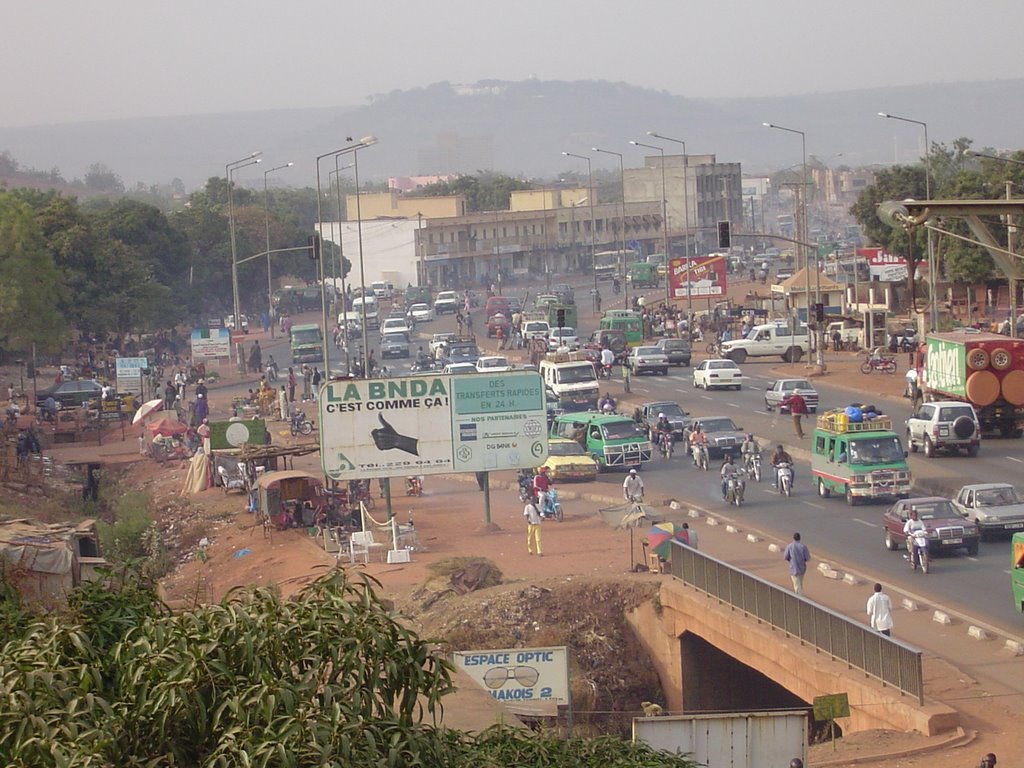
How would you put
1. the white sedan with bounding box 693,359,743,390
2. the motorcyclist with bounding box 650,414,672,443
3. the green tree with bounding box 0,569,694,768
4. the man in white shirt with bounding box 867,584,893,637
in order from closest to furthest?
the green tree with bounding box 0,569,694,768, the man in white shirt with bounding box 867,584,893,637, the motorcyclist with bounding box 650,414,672,443, the white sedan with bounding box 693,359,743,390

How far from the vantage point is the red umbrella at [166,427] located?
151ft

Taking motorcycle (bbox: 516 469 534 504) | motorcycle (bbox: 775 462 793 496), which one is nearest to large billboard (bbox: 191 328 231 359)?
motorcycle (bbox: 516 469 534 504)

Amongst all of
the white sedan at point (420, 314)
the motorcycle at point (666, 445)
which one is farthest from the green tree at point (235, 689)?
the white sedan at point (420, 314)

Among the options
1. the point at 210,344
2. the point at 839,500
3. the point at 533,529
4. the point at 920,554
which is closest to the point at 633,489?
the point at 533,529

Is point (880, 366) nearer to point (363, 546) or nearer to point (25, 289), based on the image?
point (363, 546)

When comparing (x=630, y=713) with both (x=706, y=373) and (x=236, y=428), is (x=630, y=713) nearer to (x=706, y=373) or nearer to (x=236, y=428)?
(x=236, y=428)

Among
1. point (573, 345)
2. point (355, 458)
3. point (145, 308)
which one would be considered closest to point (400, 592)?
point (355, 458)

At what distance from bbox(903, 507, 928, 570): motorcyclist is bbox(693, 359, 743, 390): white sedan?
82.0ft

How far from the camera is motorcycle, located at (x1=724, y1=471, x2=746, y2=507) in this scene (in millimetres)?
33531

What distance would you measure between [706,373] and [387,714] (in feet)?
140

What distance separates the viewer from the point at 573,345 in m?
63.2

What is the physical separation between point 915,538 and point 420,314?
62297 millimetres

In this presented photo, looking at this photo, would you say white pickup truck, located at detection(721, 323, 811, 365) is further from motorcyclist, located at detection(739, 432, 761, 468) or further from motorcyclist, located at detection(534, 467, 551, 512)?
motorcyclist, located at detection(534, 467, 551, 512)

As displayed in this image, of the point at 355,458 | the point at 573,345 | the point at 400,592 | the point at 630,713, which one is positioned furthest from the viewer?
the point at 573,345
